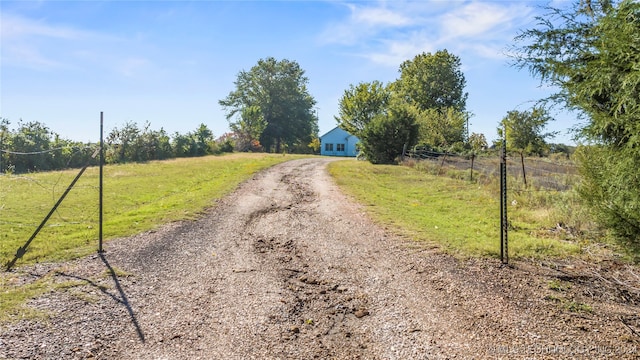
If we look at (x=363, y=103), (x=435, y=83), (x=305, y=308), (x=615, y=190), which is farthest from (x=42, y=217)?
(x=435, y=83)

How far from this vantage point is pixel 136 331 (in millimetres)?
4605

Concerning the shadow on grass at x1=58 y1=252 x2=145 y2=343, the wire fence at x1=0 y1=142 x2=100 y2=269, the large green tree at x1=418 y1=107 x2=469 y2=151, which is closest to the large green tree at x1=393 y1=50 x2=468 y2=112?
the large green tree at x1=418 y1=107 x2=469 y2=151

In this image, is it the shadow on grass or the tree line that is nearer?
the shadow on grass

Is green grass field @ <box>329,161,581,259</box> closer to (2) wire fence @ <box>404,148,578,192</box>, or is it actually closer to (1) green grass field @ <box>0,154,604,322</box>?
(1) green grass field @ <box>0,154,604,322</box>

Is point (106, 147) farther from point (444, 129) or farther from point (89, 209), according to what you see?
point (444, 129)

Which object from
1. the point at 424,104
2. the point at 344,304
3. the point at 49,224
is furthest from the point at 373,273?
the point at 424,104

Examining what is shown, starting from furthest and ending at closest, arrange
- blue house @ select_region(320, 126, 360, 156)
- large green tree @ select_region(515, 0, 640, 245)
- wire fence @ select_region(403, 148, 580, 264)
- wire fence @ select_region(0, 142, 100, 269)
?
blue house @ select_region(320, 126, 360, 156), wire fence @ select_region(0, 142, 100, 269), wire fence @ select_region(403, 148, 580, 264), large green tree @ select_region(515, 0, 640, 245)

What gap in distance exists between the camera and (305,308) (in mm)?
5281

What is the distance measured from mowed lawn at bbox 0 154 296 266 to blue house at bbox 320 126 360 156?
3479cm

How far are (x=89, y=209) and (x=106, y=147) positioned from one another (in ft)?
Answer: 63.5

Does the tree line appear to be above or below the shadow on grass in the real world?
above

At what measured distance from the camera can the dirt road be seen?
4.23m

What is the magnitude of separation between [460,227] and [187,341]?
7224mm

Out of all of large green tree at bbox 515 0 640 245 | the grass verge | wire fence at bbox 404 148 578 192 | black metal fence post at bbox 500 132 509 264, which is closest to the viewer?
large green tree at bbox 515 0 640 245
